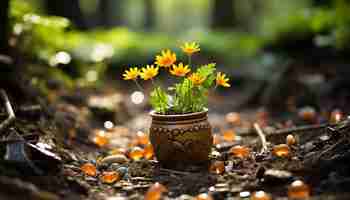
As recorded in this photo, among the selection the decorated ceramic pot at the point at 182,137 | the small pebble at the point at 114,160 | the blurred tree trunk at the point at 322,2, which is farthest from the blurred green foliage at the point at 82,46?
the decorated ceramic pot at the point at 182,137

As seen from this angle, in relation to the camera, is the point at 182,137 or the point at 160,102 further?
the point at 160,102

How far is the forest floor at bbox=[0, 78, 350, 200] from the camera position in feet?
9.71

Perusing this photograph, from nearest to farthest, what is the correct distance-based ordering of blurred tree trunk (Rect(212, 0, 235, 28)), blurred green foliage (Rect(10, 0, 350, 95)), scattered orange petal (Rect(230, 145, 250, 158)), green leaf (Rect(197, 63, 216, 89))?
1. green leaf (Rect(197, 63, 216, 89))
2. scattered orange petal (Rect(230, 145, 250, 158))
3. blurred green foliage (Rect(10, 0, 350, 95))
4. blurred tree trunk (Rect(212, 0, 235, 28))

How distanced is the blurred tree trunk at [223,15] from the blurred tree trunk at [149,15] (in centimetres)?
969

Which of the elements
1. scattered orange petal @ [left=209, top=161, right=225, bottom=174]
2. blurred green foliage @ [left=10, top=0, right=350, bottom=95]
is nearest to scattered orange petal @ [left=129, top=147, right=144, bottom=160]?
scattered orange petal @ [left=209, top=161, right=225, bottom=174]

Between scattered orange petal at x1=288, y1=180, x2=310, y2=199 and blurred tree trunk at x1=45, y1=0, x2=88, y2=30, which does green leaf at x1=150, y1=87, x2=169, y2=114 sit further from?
blurred tree trunk at x1=45, y1=0, x2=88, y2=30

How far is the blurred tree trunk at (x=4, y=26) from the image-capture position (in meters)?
5.36

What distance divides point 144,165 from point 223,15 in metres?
13.8

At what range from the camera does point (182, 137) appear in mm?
3672

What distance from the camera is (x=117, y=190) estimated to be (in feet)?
11.1

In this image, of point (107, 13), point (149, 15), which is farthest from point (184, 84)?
point (149, 15)

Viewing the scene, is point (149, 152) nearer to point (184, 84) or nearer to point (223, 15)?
point (184, 84)

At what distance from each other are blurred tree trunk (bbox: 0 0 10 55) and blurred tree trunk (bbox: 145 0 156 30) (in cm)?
2093

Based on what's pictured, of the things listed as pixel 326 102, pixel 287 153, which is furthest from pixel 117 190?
pixel 326 102
